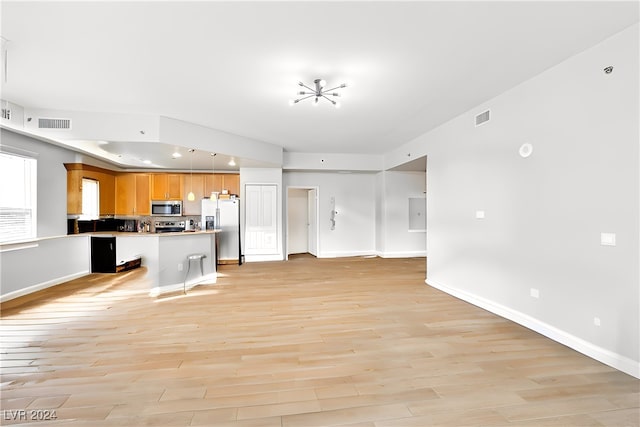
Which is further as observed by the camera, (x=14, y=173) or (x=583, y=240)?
(x=14, y=173)

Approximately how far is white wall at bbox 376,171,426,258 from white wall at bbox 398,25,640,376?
3938mm

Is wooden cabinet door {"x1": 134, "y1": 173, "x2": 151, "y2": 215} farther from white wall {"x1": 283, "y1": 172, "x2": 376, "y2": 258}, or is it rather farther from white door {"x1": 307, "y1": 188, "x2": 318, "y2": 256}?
white door {"x1": 307, "y1": 188, "x2": 318, "y2": 256}

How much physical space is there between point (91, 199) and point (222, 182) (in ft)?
9.65

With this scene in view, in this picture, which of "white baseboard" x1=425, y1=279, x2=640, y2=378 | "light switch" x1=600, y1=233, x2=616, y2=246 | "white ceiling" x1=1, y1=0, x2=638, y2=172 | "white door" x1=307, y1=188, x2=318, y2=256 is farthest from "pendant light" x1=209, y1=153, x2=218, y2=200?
"light switch" x1=600, y1=233, x2=616, y2=246

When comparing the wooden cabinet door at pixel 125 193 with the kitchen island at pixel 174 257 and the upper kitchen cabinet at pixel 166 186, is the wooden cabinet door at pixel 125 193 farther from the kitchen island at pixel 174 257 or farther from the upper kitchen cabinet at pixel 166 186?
the kitchen island at pixel 174 257

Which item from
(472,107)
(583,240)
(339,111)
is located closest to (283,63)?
(339,111)

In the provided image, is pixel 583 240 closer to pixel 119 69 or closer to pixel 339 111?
pixel 339 111

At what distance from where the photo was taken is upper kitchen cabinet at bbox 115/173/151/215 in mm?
7930

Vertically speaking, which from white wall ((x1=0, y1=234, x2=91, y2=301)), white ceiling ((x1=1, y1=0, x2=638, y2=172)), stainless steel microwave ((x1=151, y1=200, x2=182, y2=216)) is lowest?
white wall ((x1=0, y1=234, x2=91, y2=301))

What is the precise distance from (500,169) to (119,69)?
4.60 m

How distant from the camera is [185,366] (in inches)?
105

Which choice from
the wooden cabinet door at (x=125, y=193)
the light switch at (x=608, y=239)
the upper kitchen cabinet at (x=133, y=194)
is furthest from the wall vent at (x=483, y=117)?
the wooden cabinet door at (x=125, y=193)

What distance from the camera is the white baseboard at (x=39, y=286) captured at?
4.66 meters

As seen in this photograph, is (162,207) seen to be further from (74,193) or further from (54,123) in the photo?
(54,123)
